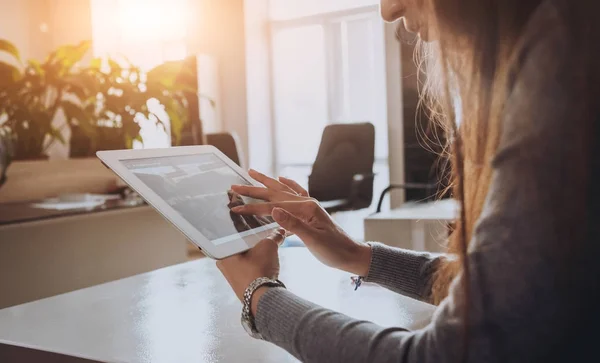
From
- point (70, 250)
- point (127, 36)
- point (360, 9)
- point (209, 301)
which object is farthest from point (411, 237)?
point (127, 36)

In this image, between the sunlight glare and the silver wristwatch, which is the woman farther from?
the sunlight glare

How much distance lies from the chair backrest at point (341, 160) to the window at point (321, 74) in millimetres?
1340

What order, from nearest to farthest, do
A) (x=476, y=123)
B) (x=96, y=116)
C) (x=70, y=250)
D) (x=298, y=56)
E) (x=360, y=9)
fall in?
(x=476, y=123)
(x=70, y=250)
(x=96, y=116)
(x=360, y=9)
(x=298, y=56)

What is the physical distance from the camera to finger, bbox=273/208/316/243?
69cm

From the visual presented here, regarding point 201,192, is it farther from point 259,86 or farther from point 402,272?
point 259,86

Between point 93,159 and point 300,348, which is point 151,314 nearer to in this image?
point 300,348

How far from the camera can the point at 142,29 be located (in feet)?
20.0

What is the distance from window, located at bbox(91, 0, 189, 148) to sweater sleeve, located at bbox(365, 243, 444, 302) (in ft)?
17.2

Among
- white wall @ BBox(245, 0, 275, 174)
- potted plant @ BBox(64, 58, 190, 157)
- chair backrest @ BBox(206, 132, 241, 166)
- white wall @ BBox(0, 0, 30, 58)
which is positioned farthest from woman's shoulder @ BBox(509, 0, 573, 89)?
white wall @ BBox(0, 0, 30, 58)

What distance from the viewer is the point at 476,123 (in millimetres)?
550

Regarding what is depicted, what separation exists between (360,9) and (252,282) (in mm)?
4845

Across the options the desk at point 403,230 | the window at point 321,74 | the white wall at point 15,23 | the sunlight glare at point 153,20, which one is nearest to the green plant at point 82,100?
the desk at point 403,230

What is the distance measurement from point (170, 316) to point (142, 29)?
5.64 meters

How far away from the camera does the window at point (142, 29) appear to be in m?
5.89
